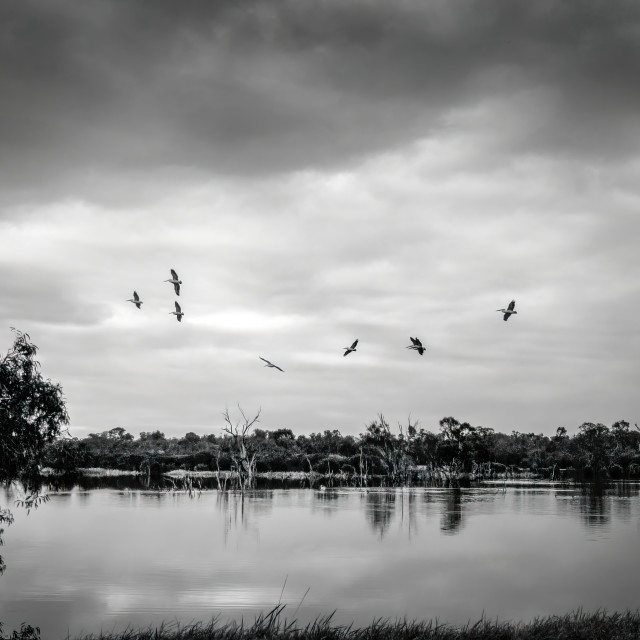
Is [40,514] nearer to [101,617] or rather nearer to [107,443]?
[101,617]

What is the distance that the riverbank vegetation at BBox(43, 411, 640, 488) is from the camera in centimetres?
11762

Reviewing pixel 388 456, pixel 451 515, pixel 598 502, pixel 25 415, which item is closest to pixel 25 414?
pixel 25 415

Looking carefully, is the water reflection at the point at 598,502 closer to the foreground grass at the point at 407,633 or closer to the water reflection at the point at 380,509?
the water reflection at the point at 380,509

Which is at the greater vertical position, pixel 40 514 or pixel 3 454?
pixel 3 454

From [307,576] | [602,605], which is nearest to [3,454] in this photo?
[307,576]

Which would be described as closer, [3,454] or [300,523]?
[3,454]

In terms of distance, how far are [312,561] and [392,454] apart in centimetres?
7124

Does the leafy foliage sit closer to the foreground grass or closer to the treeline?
the foreground grass

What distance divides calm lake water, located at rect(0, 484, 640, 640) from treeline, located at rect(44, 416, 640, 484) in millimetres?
37936

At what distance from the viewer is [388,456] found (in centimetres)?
10950

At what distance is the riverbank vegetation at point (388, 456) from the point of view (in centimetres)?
11762

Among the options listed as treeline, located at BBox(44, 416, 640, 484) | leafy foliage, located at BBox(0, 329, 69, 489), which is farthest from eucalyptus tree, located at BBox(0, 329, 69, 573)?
treeline, located at BBox(44, 416, 640, 484)

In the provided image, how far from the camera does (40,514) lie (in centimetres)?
6000

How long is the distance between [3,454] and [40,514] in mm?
43971
